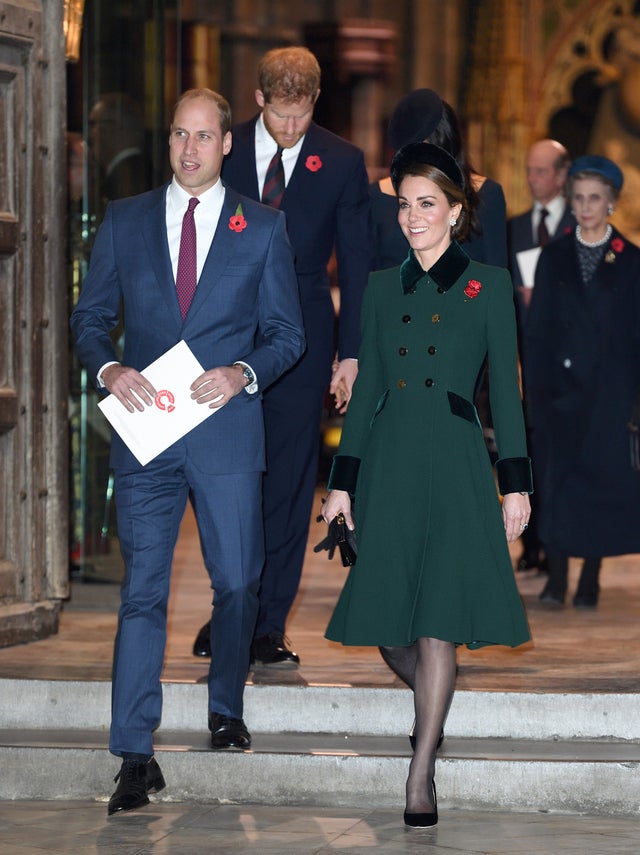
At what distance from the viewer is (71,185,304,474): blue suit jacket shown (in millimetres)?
4879

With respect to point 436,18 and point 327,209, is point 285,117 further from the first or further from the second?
point 436,18

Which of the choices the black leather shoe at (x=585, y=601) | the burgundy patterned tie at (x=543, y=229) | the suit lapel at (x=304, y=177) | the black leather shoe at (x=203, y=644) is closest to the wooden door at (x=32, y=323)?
the black leather shoe at (x=203, y=644)

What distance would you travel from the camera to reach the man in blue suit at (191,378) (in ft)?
15.9

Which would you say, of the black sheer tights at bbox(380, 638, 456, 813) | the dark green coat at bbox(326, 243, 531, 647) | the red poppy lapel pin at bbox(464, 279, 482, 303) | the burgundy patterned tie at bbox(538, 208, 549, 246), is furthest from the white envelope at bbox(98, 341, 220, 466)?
the burgundy patterned tie at bbox(538, 208, 549, 246)

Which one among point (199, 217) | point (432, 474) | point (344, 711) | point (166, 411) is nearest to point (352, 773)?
point (344, 711)

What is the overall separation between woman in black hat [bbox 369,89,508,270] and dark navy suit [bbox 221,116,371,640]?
0.22 feet

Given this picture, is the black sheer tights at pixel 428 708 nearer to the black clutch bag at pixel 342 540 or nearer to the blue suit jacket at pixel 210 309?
the black clutch bag at pixel 342 540

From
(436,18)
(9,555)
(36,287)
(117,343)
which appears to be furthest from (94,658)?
(436,18)

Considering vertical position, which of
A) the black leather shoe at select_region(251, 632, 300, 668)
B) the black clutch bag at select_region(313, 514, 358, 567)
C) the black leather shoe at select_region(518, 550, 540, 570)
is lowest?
the black leather shoe at select_region(251, 632, 300, 668)

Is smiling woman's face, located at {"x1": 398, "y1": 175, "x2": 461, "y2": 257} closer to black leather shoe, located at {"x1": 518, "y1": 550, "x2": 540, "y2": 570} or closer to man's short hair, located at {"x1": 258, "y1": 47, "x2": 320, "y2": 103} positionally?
man's short hair, located at {"x1": 258, "y1": 47, "x2": 320, "y2": 103}

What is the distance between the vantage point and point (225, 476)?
488 centimetres

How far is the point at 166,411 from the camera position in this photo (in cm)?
477

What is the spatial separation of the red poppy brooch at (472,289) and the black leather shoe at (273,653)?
159 centimetres

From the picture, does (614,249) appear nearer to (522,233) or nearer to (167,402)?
(522,233)
